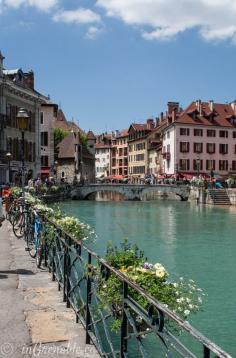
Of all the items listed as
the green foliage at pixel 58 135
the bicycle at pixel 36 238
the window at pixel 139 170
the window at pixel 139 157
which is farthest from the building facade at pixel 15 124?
the window at pixel 139 170

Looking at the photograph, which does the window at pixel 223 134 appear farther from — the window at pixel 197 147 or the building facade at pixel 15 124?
the building facade at pixel 15 124

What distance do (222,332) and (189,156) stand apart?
252 ft

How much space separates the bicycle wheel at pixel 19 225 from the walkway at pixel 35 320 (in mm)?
5629

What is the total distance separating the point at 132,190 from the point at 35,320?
72860 millimetres

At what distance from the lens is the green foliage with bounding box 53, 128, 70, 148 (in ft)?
349

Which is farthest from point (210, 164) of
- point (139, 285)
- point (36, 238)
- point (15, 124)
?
point (139, 285)

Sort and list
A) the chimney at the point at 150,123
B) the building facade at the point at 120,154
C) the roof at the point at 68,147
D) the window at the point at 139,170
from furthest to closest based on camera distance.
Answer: the building facade at the point at 120,154 < the window at the point at 139,170 < the chimney at the point at 150,123 < the roof at the point at 68,147

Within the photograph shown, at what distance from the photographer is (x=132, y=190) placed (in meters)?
79.8

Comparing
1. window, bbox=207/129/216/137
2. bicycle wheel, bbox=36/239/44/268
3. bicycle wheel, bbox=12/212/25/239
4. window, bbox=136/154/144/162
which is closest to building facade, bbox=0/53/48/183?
bicycle wheel, bbox=12/212/25/239

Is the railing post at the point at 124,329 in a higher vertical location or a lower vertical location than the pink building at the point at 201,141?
lower

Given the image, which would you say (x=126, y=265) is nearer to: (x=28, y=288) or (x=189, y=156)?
(x=28, y=288)

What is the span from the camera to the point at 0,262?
→ 11.7 metres

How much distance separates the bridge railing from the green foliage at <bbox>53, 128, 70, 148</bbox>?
9604 centimetres

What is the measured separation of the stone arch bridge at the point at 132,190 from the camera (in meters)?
75.8
